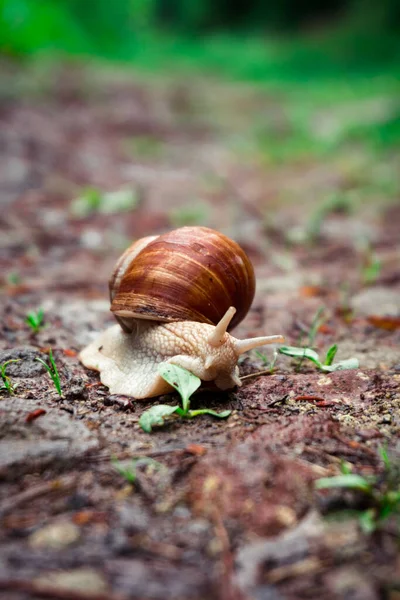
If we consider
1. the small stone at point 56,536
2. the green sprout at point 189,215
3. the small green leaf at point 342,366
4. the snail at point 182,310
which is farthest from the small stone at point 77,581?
the green sprout at point 189,215

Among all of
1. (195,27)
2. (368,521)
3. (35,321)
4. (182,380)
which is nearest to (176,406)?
(182,380)

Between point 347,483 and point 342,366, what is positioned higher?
point 347,483

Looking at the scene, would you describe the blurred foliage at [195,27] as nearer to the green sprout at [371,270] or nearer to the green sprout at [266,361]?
the green sprout at [371,270]

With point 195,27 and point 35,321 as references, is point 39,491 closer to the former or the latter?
point 35,321

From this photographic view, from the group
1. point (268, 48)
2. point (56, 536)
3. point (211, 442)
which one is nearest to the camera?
point (56, 536)

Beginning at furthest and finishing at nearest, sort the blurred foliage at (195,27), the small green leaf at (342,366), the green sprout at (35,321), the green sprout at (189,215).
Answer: the blurred foliage at (195,27) → the green sprout at (189,215) → the green sprout at (35,321) → the small green leaf at (342,366)

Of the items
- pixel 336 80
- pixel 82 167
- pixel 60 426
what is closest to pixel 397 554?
pixel 60 426
